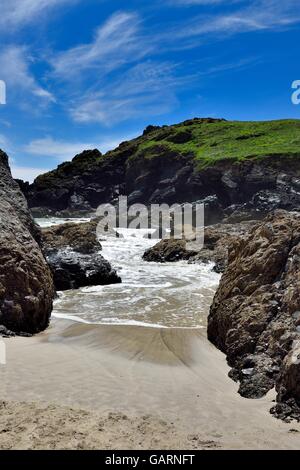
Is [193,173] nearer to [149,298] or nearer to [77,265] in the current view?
[77,265]

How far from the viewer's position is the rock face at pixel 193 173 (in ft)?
159

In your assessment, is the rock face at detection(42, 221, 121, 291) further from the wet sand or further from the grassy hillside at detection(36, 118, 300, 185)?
the grassy hillside at detection(36, 118, 300, 185)

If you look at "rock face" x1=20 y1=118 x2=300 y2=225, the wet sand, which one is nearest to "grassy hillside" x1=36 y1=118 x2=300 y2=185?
"rock face" x1=20 y1=118 x2=300 y2=225

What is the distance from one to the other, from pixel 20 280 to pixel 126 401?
4.26 meters

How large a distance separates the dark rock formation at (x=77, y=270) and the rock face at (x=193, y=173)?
26.5m

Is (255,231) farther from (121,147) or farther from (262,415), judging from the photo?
(121,147)

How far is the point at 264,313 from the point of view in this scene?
6.55m

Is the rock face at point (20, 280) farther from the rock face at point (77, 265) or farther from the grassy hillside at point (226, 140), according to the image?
the grassy hillside at point (226, 140)

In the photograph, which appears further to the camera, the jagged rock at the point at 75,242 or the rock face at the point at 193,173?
the rock face at the point at 193,173

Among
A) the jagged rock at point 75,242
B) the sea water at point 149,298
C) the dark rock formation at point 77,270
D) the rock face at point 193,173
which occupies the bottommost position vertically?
the sea water at point 149,298

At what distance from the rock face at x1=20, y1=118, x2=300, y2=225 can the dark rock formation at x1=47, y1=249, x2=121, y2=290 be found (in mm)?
26514

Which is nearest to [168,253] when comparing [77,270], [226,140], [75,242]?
[75,242]

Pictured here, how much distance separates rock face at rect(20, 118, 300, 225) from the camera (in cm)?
4831

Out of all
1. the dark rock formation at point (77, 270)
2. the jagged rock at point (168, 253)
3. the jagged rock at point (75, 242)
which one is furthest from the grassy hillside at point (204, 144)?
the dark rock formation at point (77, 270)
